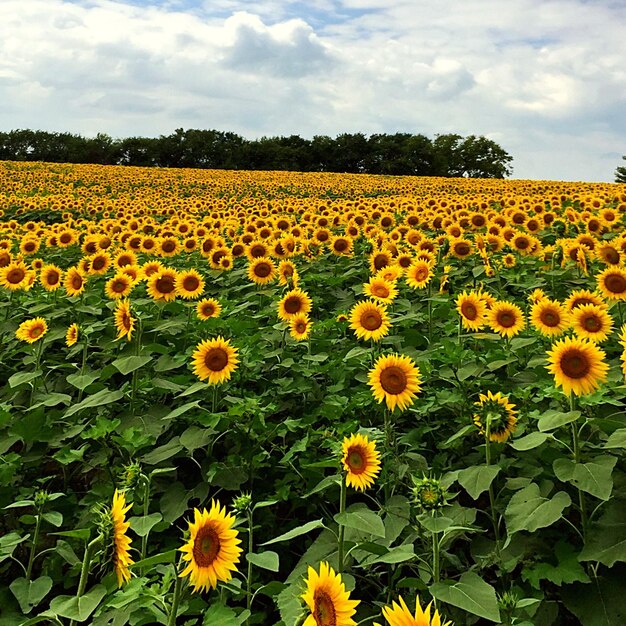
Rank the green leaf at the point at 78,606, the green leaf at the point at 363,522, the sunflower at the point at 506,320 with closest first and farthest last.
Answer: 1. the green leaf at the point at 78,606
2. the green leaf at the point at 363,522
3. the sunflower at the point at 506,320

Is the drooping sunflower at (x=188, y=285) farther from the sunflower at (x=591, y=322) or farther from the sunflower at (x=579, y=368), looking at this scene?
the sunflower at (x=579, y=368)

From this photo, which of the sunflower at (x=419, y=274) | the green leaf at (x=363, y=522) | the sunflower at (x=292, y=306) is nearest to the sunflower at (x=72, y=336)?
the sunflower at (x=292, y=306)

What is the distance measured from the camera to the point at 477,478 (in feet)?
8.58

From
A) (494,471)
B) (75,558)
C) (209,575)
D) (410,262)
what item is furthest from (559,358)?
(410,262)

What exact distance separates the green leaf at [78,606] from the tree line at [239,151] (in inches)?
2303

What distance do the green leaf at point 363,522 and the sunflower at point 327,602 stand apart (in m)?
0.77

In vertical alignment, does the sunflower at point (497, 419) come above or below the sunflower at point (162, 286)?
below

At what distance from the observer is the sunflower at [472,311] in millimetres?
4020

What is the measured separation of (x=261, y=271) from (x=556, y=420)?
3.97 meters

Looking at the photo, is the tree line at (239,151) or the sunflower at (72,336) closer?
the sunflower at (72,336)

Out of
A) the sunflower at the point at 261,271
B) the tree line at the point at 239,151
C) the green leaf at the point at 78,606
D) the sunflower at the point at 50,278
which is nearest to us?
the green leaf at the point at 78,606

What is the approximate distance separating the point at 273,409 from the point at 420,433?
2.93ft

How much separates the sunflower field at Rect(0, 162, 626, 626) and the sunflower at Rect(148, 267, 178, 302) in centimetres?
2

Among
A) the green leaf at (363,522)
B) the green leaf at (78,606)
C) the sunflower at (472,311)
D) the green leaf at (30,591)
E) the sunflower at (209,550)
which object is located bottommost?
the green leaf at (30,591)
